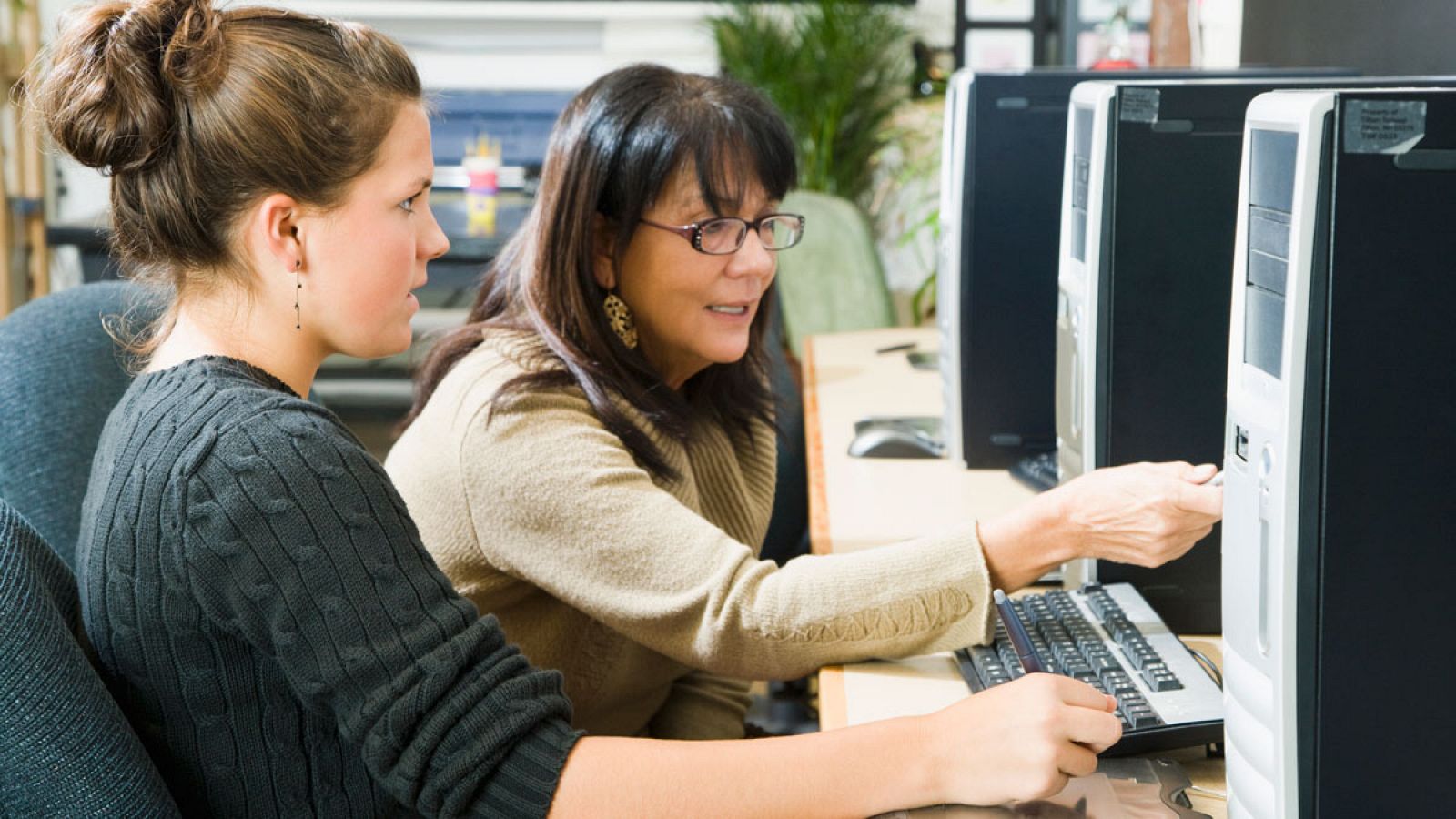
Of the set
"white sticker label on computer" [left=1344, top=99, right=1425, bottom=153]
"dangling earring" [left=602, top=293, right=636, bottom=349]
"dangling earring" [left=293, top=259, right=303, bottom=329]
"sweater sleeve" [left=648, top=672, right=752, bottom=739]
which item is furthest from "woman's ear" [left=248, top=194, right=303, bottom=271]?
"sweater sleeve" [left=648, top=672, right=752, bottom=739]

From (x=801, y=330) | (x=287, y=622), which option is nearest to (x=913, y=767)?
(x=287, y=622)

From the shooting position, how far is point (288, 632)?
0.86 metres

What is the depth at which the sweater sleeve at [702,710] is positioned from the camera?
5.16 ft

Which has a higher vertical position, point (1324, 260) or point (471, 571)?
point (1324, 260)

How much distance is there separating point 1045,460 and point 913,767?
3.03 feet

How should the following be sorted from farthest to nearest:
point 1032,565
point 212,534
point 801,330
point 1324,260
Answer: point 801,330, point 1032,565, point 212,534, point 1324,260

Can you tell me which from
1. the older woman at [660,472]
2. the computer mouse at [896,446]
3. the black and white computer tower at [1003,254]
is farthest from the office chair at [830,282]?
the older woman at [660,472]

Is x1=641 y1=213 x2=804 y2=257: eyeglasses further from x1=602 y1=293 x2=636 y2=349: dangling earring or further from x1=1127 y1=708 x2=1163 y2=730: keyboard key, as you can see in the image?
x1=1127 y1=708 x2=1163 y2=730: keyboard key

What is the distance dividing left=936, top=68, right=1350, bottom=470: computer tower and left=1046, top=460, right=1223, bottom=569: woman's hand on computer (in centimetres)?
62

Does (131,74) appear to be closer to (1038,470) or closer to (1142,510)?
(1142,510)

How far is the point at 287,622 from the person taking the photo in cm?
86

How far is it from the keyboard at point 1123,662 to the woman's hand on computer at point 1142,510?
5 cm

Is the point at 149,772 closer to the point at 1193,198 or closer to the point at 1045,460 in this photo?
the point at 1193,198

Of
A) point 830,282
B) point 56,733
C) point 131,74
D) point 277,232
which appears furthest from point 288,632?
point 830,282
